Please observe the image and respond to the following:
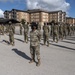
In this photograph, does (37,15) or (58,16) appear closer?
(37,15)

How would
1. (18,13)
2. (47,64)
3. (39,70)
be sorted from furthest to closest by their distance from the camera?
(18,13) → (47,64) → (39,70)

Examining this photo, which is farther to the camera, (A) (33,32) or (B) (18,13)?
(B) (18,13)

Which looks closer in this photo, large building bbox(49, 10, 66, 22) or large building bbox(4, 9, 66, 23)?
large building bbox(4, 9, 66, 23)

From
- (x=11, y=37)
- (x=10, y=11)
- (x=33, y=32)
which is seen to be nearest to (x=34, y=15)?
(x=10, y=11)

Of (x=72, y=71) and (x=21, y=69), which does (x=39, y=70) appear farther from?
(x=72, y=71)

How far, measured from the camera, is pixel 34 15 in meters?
96.7

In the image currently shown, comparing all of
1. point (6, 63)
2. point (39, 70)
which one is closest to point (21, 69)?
point (39, 70)

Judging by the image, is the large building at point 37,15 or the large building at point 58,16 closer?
the large building at point 37,15

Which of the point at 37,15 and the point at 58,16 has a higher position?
the point at 37,15

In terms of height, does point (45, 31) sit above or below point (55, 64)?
above

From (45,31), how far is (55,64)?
604 cm

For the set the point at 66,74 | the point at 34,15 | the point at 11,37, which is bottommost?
the point at 66,74

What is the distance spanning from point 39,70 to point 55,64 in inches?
44.7

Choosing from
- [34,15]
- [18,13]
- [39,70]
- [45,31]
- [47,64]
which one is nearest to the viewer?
[39,70]
